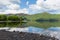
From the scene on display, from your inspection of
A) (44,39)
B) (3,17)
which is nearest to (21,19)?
(3,17)

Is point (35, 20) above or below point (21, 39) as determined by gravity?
below

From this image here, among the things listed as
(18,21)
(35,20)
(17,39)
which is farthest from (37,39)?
(35,20)

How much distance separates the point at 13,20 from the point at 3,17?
8.21 ft

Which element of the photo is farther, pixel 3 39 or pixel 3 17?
pixel 3 17

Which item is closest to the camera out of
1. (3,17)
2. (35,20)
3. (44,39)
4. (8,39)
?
(8,39)

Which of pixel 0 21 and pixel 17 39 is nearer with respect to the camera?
pixel 17 39

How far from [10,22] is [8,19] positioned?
4.29 ft

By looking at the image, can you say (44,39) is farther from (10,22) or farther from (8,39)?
(10,22)

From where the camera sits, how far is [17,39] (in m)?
15.1

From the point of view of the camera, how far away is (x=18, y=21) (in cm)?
4472

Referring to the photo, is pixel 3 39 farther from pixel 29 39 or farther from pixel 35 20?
pixel 35 20

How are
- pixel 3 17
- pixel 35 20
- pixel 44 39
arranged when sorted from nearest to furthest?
pixel 44 39, pixel 3 17, pixel 35 20

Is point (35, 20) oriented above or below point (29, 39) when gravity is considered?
below

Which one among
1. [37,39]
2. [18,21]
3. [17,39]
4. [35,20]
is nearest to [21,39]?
[17,39]
